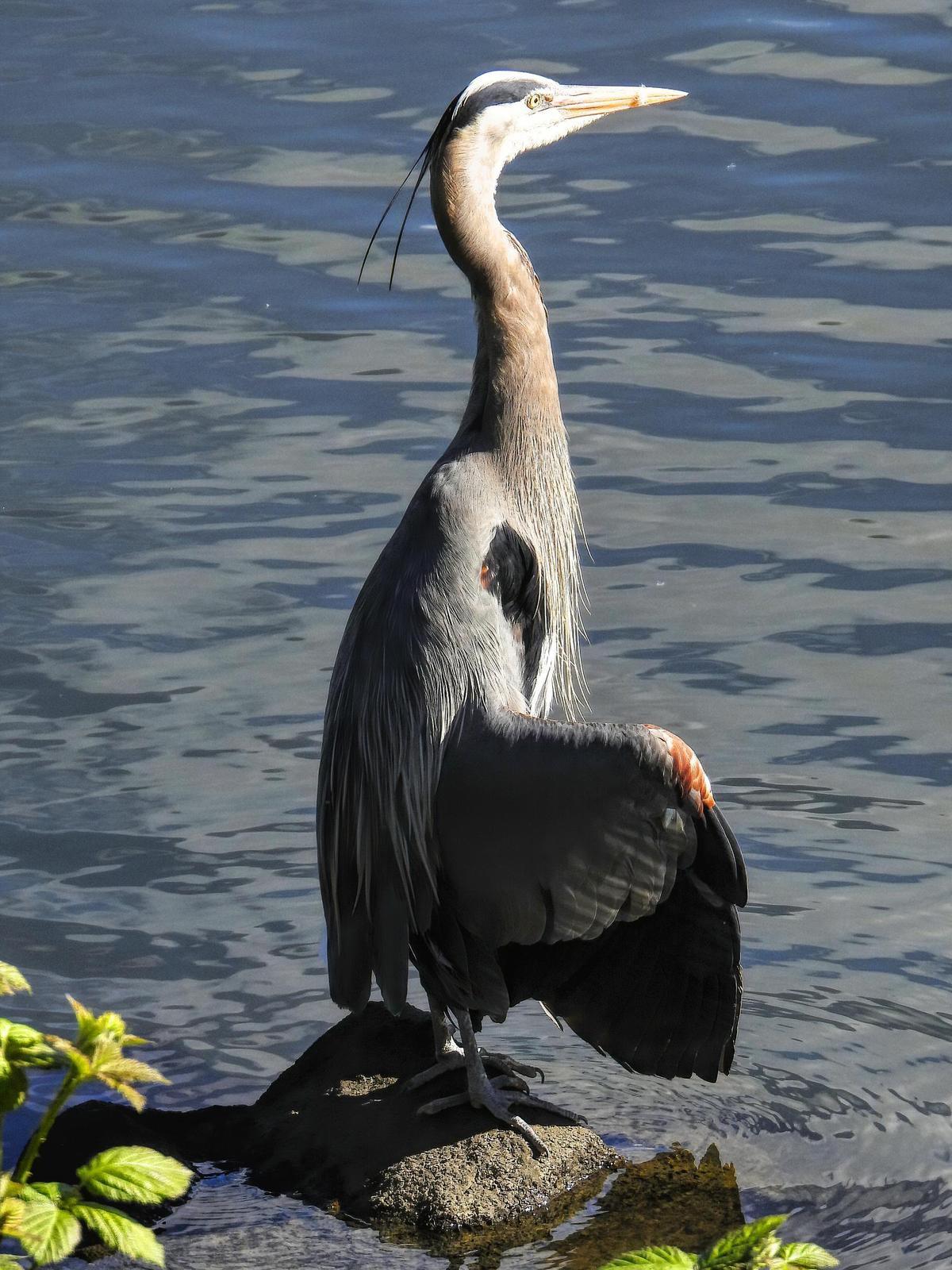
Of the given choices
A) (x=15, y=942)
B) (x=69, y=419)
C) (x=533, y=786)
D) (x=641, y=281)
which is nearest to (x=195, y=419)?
(x=69, y=419)

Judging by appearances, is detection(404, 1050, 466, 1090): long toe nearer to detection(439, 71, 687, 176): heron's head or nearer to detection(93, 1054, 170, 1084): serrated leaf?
detection(93, 1054, 170, 1084): serrated leaf

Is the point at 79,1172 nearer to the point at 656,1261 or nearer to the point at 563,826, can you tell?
Answer: the point at 656,1261

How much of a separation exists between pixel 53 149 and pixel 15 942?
→ 7419 millimetres

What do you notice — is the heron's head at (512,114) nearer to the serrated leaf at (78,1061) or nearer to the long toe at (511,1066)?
the long toe at (511,1066)

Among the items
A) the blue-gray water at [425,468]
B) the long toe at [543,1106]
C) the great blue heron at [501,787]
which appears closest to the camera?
the great blue heron at [501,787]

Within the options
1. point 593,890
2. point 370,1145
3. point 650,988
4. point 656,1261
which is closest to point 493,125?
point 593,890

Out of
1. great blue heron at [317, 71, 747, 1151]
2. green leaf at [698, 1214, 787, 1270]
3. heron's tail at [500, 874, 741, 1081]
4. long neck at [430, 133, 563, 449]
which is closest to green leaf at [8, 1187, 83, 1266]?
green leaf at [698, 1214, 787, 1270]

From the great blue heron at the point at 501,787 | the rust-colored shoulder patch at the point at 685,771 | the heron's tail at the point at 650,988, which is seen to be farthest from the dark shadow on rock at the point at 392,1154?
the rust-colored shoulder patch at the point at 685,771

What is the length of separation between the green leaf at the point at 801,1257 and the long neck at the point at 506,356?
224cm

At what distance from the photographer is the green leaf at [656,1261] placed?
3.79 meters

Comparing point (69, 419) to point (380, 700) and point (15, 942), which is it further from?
point (380, 700)

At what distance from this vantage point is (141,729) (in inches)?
308

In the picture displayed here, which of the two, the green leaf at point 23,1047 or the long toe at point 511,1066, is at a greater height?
the green leaf at point 23,1047

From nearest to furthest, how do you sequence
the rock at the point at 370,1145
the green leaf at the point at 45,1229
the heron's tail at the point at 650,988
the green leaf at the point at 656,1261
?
the green leaf at the point at 45,1229 → the green leaf at the point at 656,1261 → the rock at the point at 370,1145 → the heron's tail at the point at 650,988
